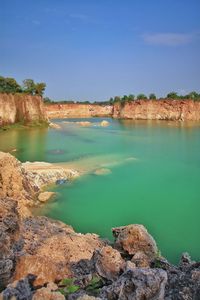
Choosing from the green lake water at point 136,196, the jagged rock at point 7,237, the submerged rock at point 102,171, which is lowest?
the green lake water at point 136,196

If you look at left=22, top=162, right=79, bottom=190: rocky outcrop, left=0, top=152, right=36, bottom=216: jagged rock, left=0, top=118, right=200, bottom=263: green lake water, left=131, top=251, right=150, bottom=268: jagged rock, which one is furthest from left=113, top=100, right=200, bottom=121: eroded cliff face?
left=131, top=251, right=150, bottom=268: jagged rock

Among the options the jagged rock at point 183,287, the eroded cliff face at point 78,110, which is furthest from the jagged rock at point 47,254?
the eroded cliff face at point 78,110

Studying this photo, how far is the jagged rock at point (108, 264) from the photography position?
445 centimetres

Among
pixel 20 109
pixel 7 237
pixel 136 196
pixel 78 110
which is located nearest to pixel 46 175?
pixel 136 196

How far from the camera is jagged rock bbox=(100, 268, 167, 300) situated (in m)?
3.25

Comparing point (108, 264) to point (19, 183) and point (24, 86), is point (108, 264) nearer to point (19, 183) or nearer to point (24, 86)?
point (19, 183)

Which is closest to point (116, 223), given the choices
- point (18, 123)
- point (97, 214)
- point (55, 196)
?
point (97, 214)

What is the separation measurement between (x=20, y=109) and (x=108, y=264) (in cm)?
5333

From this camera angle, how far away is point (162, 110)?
80375mm

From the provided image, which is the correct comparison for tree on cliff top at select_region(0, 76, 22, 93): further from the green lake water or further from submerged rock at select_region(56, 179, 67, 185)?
submerged rock at select_region(56, 179, 67, 185)

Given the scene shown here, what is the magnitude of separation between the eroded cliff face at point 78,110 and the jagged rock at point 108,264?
97125 mm

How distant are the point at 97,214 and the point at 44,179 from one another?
529cm

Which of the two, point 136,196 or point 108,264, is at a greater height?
point 108,264

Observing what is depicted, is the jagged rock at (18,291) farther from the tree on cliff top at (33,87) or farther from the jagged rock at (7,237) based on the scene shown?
the tree on cliff top at (33,87)
